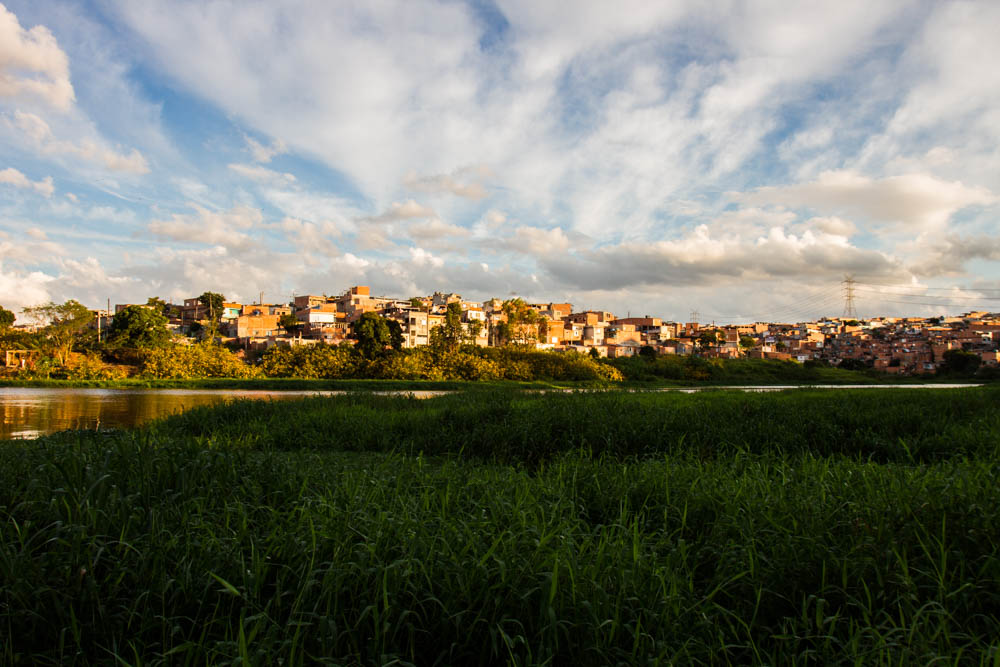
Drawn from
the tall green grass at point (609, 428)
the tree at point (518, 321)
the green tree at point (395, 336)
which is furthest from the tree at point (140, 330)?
the tall green grass at point (609, 428)

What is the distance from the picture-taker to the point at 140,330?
98.4ft

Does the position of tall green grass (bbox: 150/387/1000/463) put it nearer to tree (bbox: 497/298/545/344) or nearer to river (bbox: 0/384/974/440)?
river (bbox: 0/384/974/440)

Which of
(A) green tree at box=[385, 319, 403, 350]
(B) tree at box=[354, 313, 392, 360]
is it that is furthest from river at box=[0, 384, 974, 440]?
(A) green tree at box=[385, 319, 403, 350]

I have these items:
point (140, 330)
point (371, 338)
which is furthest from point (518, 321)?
point (140, 330)

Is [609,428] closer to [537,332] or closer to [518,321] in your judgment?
[518,321]

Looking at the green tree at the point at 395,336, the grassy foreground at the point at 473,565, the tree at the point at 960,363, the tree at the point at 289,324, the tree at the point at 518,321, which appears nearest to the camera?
the grassy foreground at the point at 473,565

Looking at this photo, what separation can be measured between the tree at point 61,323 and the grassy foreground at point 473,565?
2914 centimetres

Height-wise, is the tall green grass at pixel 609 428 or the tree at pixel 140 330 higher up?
the tree at pixel 140 330

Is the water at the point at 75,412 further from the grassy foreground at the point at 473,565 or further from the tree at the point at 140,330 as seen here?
the tree at the point at 140,330

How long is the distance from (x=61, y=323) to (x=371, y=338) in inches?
594

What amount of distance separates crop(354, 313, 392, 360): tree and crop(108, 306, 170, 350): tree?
10.3 m

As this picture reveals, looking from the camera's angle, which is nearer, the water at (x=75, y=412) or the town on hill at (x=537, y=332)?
the water at (x=75, y=412)

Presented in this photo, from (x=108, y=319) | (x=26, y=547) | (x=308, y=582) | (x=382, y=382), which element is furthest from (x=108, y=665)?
(x=108, y=319)

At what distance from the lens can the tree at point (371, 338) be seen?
30.2 metres
